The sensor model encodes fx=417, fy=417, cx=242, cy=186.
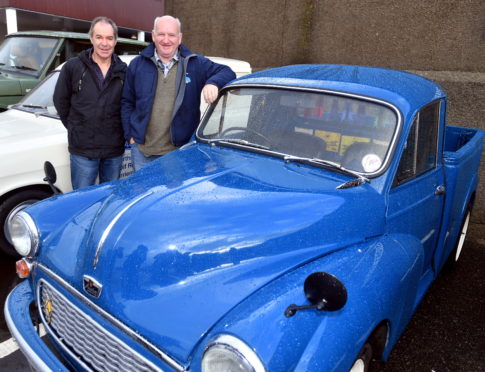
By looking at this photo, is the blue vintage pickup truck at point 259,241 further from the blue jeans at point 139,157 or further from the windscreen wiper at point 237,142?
the blue jeans at point 139,157

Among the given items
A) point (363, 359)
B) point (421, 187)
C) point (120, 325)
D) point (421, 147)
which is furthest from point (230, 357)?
point (421, 147)

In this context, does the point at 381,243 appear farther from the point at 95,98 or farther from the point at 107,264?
the point at 95,98

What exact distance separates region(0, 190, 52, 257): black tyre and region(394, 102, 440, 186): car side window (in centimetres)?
302

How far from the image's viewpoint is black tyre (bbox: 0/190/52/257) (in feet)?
11.6

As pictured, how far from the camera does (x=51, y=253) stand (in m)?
2.13

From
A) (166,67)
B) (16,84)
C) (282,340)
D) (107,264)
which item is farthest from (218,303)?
(16,84)

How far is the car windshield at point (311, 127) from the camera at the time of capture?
242 cm

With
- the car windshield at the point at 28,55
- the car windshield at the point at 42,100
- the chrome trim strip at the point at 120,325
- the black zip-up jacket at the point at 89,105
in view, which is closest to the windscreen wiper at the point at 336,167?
the chrome trim strip at the point at 120,325

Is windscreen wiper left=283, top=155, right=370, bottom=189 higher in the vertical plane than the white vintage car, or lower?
higher

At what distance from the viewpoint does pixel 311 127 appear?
2.58 meters

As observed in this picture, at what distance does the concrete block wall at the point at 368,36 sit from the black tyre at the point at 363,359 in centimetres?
373

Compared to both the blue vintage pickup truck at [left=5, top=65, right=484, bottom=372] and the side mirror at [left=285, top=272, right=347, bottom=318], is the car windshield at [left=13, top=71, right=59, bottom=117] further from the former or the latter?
the side mirror at [left=285, top=272, right=347, bottom=318]

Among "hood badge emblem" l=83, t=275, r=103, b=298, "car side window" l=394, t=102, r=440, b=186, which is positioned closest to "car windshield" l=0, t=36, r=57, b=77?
"hood badge emblem" l=83, t=275, r=103, b=298

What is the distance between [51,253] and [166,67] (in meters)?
1.76
